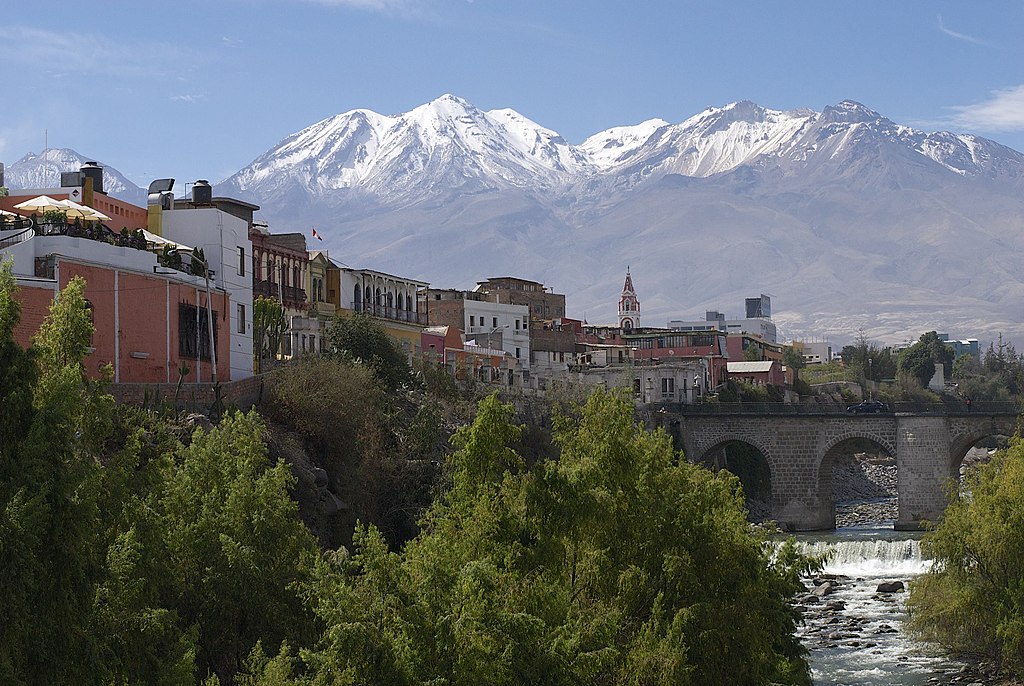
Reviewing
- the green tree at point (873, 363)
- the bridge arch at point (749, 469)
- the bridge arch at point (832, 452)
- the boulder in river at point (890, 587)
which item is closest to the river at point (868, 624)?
the boulder in river at point (890, 587)

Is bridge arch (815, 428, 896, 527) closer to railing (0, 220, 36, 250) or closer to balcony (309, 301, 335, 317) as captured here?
balcony (309, 301, 335, 317)

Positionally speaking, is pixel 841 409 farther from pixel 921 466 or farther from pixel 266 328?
pixel 266 328

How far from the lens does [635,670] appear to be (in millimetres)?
23875

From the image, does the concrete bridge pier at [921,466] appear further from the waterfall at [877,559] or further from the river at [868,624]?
the waterfall at [877,559]

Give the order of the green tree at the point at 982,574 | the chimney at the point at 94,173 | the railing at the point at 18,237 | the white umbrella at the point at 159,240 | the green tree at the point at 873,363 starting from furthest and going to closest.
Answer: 1. the green tree at the point at 873,363
2. the chimney at the point at 94,173
3. the white umbrella at the point at 159,240
4. the green tree at the point at 982,574
5. the railing at the point at 18,237

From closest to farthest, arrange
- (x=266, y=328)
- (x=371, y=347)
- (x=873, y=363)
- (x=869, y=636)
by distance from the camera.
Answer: (x=869, y=636) → (x=266, y=328) → (x=371, y=347) → (x=873, y=363)

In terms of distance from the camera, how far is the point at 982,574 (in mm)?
43312

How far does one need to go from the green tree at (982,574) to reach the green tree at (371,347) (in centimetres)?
2615

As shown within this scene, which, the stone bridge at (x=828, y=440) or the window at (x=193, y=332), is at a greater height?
the window at (x=193, y=332)

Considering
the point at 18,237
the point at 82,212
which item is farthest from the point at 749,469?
the point at 18,237

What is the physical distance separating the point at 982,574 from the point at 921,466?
151ft

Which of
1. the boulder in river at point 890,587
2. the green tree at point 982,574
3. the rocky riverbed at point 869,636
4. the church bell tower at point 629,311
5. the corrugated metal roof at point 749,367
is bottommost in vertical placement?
the rocky riverbed at point 869,636

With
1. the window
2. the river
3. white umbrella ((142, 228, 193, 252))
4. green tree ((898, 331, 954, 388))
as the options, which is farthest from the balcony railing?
green tree ((898, 331, 954, 388))

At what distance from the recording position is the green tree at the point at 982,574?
136 feet
